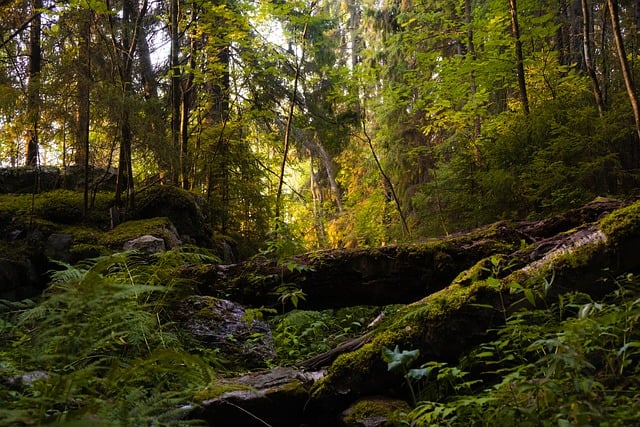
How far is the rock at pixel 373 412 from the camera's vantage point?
→ 282 cm

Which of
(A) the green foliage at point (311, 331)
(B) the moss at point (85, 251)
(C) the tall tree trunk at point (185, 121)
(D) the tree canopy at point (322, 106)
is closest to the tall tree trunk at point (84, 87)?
(D) the tree canopy at point (322, 106)

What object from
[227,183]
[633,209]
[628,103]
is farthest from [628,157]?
[227,183]

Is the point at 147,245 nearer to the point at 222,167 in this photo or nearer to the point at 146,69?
the point at 222,167

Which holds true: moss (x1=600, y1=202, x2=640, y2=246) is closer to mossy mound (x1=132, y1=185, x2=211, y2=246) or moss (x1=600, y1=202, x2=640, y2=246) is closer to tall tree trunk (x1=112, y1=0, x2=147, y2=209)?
mossy mound (x1=132, y1=185, x2=211, y2=246)

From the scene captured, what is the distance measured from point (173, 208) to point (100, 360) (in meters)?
5.89

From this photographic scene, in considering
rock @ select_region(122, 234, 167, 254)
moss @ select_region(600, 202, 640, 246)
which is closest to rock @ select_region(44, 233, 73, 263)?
rock @ select_region(122, 234, 167, 254)

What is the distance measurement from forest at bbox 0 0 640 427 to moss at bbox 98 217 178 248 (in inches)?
2.0

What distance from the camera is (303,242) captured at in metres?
8.02

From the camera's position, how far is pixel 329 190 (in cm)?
2162

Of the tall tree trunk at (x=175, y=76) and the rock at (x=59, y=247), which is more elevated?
the tall tree trunk at (x=175, y=76)

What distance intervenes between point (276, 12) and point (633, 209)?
25.4 feet

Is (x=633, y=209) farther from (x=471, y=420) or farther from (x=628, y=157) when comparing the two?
(x=628, y=157)

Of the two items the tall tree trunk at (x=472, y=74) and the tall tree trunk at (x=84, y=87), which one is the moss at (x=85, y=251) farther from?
the tall tree trunk at (x=472, y=74)

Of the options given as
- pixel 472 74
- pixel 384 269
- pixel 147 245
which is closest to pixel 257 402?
pixel 384 269
